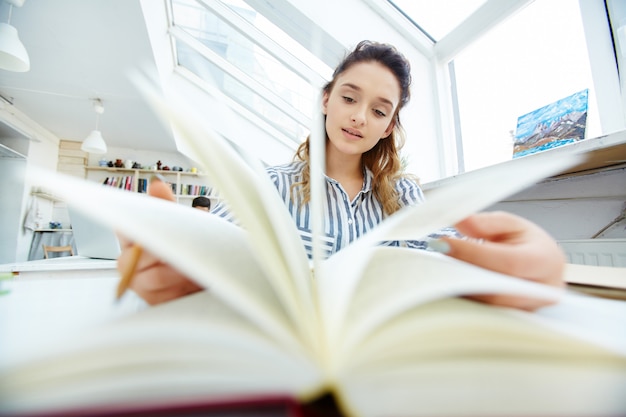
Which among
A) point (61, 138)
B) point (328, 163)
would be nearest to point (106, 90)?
point (61, 138)

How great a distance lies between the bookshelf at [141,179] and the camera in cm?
430

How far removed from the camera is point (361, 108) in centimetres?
69

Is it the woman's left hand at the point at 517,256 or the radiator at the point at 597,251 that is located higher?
the woman's left hand at the point at 517,256

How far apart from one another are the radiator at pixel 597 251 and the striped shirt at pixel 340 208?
1.40 ft

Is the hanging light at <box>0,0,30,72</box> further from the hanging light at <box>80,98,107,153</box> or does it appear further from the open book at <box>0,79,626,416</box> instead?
the open book at <box>0,79,626,416</box>

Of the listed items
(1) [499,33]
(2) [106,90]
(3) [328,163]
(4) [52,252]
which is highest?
(2) [106,90]

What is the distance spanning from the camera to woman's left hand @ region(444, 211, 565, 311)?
0.60 feet

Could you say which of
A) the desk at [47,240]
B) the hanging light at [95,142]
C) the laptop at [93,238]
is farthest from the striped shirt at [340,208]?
the desk at [47,240]

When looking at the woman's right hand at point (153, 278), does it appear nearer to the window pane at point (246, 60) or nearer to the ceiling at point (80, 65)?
the ceiling at point (80, 65)

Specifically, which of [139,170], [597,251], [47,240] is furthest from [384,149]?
[47,240]

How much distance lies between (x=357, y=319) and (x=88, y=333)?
4.5 inches

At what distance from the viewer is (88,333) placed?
121 mm

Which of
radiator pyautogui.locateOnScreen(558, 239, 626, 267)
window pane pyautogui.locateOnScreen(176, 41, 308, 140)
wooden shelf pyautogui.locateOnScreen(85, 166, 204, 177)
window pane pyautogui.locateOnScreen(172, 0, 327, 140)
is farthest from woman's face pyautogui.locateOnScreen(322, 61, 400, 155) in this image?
wooden shelf pyautogui.locateOnScreen(85, 166, 204, 177)

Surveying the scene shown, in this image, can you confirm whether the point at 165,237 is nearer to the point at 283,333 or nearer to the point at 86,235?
the point at 283,333
